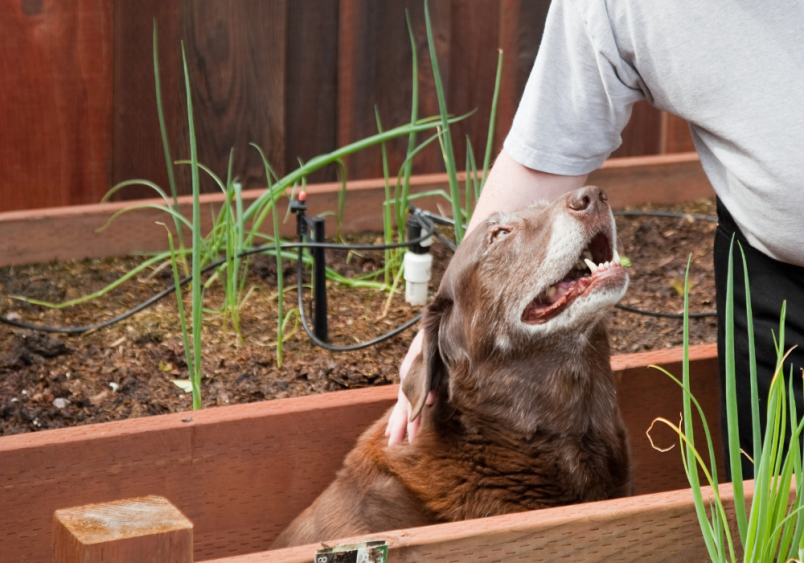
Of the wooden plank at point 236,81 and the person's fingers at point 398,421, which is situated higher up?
the wooden plank at point 236,81

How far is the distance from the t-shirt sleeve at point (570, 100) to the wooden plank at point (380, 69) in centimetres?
206

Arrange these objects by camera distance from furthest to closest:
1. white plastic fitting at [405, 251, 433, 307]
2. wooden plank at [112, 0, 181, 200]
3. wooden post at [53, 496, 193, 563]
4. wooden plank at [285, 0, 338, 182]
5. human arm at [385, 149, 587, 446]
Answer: wooden plank at [285, 0, 338, 182] → wooden plank at [112, 0, 181, 200] → white plastic fitting at [405, 251, 433, 307] → human arm at [385, 149, 587, 446] → wooden post at [53, 496, 193, 563]

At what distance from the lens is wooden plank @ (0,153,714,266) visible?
325cm

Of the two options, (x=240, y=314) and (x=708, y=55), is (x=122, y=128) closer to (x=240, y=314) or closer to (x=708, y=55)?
(x=240, y=314)

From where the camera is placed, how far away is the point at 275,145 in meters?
4.19

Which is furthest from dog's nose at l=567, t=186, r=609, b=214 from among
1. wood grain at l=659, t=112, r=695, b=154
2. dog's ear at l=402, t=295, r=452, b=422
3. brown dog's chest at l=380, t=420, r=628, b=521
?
wood grain at l=659, t=112, r=695, b=154

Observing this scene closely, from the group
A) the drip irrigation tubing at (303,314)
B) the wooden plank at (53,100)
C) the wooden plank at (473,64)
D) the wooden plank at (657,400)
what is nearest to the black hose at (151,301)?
the drip irrigation tubing at (303,314)

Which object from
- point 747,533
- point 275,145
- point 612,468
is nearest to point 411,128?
point 612,468

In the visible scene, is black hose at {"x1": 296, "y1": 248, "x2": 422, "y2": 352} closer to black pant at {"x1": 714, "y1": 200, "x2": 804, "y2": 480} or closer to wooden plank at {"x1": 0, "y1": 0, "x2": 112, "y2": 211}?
black pant at {"x1": 714, "y1": 200, "x2": 804, "y2": 480}

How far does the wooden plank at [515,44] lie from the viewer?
14.4 ft

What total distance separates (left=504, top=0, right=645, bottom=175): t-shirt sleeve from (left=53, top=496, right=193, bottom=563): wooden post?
1286 mm

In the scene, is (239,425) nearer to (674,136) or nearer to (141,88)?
(141,88)

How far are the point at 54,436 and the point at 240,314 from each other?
108cm

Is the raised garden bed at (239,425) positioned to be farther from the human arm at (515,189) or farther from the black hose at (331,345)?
the human arm at (515,189)
